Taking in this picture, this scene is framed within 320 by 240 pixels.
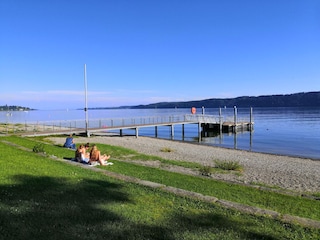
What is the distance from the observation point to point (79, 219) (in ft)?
15.4

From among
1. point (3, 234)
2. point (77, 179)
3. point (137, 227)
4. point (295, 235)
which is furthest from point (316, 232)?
point (77, 179)

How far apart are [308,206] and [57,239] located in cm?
587

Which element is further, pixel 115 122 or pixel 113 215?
pixel 115 122

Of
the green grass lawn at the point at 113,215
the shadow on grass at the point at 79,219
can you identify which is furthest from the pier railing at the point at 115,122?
the shadow on grass at the point at 79,219

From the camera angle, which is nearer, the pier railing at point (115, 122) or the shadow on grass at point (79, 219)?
the shadow on grass at point (79, 219)

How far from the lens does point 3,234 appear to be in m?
3.98

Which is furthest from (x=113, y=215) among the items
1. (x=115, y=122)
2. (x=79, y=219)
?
(x=115, y=122)

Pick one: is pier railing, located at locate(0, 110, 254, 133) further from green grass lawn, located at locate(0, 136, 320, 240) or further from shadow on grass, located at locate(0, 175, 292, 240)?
shadow on grass, located at locate(0, 175, 292, 240)

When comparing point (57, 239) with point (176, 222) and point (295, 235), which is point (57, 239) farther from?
point (295, 235)

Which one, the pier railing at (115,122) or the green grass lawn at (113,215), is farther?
the pier railing at (115,122)

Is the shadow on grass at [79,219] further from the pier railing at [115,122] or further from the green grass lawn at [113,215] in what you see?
the pier railing at [115,122]

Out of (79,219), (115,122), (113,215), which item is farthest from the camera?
(115,122)

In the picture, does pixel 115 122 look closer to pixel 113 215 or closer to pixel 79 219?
pixel 113 215

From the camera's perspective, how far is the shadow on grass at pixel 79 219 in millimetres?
4184
